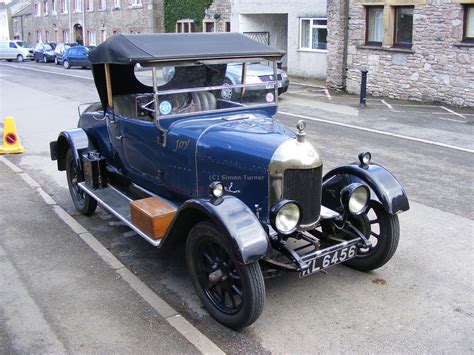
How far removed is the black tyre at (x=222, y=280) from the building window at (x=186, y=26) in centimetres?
2700

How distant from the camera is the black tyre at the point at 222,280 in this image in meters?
4.01

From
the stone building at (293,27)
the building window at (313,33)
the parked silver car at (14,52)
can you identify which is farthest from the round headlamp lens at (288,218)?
the parked silver car at (14,52)

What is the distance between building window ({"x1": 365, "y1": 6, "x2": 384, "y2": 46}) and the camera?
17938 mm

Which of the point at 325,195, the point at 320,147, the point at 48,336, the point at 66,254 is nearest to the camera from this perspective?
the point at 48,336

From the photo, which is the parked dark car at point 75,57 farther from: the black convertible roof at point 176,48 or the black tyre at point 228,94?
the black tyre at point 228,94

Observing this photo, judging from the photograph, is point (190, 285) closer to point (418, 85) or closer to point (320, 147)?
point (320, 147)

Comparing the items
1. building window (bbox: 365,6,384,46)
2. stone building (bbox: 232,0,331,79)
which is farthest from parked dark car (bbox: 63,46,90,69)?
building window (bbox: 365,6,384,46)

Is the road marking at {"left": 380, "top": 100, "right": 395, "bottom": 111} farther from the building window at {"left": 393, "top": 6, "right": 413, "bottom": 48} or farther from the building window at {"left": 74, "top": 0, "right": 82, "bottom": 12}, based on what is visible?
the building window at {"left": 74, "top": 0, "right": 82, "bottom": 12}

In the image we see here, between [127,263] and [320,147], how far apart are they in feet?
19.0

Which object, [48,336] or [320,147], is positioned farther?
[320,147]

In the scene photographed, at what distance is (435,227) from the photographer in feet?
20.8

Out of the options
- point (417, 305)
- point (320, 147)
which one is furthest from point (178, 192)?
point (320, 147)

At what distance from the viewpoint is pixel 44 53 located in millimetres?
37531

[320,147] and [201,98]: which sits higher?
[201,98]
